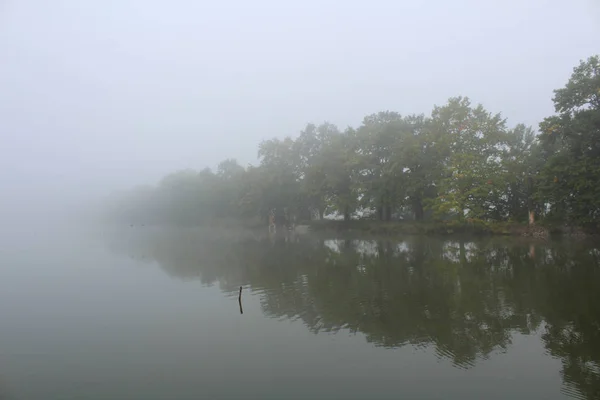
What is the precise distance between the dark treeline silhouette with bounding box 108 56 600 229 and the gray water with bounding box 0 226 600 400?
14425 mm

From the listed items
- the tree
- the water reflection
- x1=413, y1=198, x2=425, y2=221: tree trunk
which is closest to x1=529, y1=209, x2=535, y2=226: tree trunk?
the tree

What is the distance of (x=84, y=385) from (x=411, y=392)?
620 centimetres

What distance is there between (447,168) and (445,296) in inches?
1147

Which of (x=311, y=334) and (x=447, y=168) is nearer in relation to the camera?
(x=311, y=334)

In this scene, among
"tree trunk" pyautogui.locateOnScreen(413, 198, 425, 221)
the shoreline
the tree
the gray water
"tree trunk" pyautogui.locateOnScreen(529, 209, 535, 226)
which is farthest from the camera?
"tree trunk" pyautogui.locateOnScreen(413, 198, 425, 221)

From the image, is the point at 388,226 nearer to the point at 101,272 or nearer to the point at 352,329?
the point at 101,272

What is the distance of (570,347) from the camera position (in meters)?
8.39

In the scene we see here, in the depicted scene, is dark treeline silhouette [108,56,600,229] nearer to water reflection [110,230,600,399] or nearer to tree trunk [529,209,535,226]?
tree trunk [529,209,535,226]

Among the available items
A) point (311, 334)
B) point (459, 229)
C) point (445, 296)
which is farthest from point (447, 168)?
point (311, 334)

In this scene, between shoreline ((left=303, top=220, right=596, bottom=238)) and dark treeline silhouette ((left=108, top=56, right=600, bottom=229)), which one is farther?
shoreline ((left=303, top=220, right=596, bottom=238))

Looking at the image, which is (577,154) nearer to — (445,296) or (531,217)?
(531,217)

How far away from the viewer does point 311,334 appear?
33.0ft

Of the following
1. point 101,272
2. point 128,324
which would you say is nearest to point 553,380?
point 128,324

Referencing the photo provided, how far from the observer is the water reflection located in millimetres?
8859
